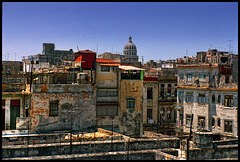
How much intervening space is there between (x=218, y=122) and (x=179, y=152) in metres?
15.0

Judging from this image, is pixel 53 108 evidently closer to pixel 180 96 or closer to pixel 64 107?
pixel 64 107

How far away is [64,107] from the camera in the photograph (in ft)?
93.6

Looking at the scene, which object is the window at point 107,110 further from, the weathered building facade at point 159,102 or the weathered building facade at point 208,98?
the weathered building facade at point 159,102

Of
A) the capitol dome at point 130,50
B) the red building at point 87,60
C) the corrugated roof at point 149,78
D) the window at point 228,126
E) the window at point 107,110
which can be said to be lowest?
the window at point 228,126

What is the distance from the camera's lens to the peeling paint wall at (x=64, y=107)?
27.7 m

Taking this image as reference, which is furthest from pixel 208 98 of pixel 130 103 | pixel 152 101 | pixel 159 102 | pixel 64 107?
pixel 64 107

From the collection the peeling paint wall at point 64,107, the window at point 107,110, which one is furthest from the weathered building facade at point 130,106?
the peeling paint wall at point 64,107

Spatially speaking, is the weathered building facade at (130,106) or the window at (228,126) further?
the window at (228,126)

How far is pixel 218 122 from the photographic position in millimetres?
34500

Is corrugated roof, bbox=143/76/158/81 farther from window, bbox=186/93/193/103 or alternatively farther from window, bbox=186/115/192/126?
window, bbox=186/115/192/126

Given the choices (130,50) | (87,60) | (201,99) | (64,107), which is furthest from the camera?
(130,50)

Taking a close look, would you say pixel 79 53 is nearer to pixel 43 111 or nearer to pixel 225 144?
pixel 43 111

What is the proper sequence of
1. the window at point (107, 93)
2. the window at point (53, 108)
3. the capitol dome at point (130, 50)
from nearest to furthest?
the window at point (53, 108)
the window at point (107, 93)
the capitol dome at point (130, 50)

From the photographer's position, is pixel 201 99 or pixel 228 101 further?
pixel 201 99
